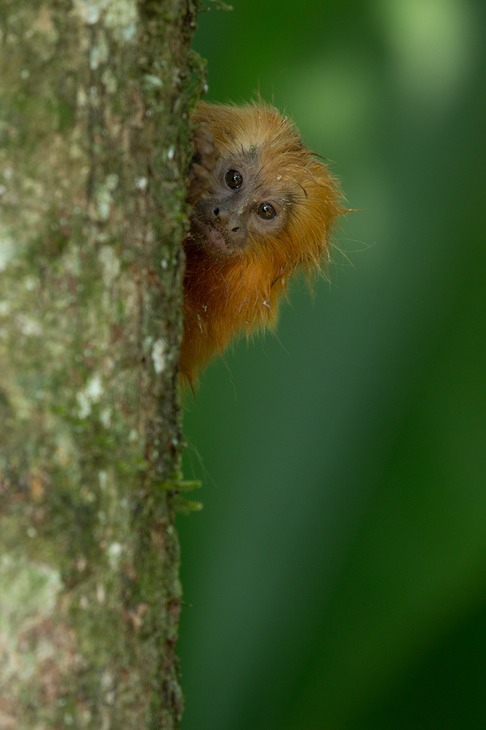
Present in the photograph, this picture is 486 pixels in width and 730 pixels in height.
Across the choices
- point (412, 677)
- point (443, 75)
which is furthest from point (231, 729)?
point (443, 75)

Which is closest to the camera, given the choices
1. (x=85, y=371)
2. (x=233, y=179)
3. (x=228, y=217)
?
(x=85, y=371)

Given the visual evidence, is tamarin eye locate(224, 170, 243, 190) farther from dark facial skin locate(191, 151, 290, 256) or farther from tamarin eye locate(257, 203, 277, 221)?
tamarin eye locate(257, 203, 277, 221)

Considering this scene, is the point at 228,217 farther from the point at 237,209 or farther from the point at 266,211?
the point at 266,211

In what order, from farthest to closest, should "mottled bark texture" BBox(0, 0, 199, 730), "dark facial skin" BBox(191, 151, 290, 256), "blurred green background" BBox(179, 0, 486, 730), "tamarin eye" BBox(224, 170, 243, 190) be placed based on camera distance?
"blurred green background" BBox(179, 0, 486, 730) → "tamarin eye" BBox(224, 170, 243, 190) → "dark facial skin" BBox(191, 151, 290, 256) → "mottled bark texture" BBox(0, 0, 199, 730)

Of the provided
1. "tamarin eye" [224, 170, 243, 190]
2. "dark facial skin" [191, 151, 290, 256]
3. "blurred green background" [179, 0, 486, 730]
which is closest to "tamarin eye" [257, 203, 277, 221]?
"dark facial skin" [191, 151, 290, 256]

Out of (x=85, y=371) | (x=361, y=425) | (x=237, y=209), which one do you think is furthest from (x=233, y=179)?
(x=85, y=371)

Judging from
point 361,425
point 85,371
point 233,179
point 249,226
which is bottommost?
point 361,425

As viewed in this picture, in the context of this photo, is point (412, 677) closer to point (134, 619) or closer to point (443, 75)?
point (443, 75)
